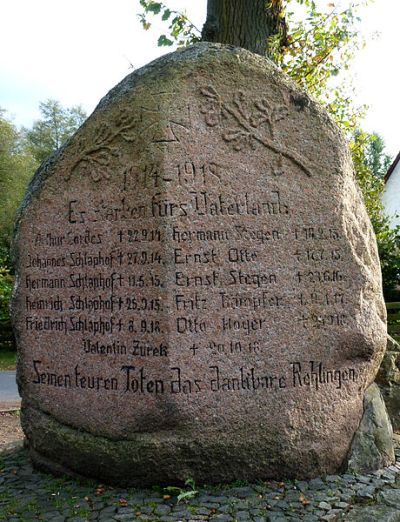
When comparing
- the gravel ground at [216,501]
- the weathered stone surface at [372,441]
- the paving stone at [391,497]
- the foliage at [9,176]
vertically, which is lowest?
the paving stone at [391,497]

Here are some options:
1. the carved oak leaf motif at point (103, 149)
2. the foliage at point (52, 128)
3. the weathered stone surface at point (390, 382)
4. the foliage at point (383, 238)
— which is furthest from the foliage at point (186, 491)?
the foliage at point (52, 128)

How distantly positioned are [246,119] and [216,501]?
2582 millimetres

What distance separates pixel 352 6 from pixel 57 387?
8.65 m

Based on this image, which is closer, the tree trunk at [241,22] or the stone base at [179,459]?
the stone base at [179,459]

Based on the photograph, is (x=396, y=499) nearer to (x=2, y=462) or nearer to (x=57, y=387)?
(x=57, y=387)

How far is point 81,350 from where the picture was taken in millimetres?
3877

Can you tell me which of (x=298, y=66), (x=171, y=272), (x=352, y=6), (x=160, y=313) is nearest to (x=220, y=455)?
(x=160, y=313)

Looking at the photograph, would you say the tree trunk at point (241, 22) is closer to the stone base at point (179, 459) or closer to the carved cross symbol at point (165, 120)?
the carved cross symbol at point (165, 120)

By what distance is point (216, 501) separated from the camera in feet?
11.2

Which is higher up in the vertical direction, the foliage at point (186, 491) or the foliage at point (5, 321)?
the foliage at point (5, 321)

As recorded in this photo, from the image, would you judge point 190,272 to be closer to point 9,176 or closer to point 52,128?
point 9,176

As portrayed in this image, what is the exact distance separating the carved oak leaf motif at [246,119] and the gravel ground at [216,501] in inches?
85.8

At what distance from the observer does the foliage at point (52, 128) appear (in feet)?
125

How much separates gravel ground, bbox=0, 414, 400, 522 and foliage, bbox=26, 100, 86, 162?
117 feet
